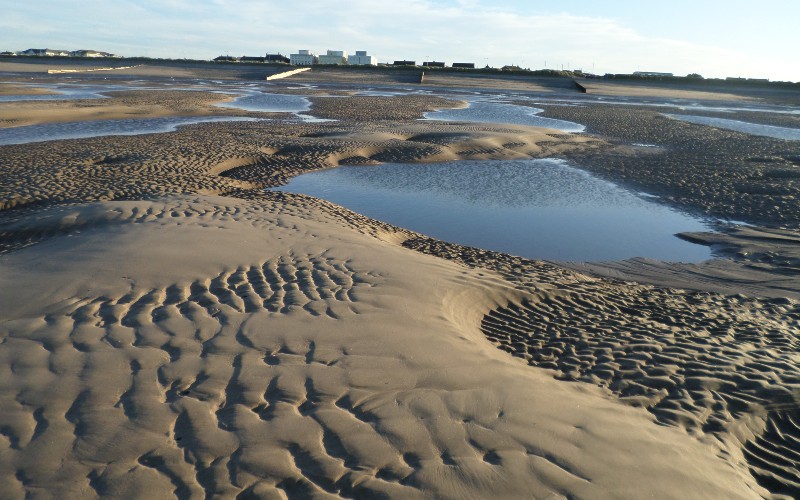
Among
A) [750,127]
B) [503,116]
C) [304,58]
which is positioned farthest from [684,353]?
[304,58]

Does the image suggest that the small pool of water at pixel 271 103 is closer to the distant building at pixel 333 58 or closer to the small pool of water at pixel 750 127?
the small pool of water at pixel 750 127

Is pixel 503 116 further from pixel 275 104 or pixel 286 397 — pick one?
pixel 286 397

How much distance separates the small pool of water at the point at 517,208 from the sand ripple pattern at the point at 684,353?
2.79 meters

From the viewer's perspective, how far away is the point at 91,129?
2256 centimetres

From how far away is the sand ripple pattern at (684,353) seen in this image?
4.74 meters

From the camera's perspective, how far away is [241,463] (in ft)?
11.7

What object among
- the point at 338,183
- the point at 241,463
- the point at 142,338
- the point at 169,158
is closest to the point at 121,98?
the point at 169,158

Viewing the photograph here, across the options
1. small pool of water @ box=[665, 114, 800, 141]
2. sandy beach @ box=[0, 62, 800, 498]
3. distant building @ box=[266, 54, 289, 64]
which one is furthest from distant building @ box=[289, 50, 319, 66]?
sandy beach @ box=[0, 62, 800, 498]

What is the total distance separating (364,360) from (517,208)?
30.6 ft

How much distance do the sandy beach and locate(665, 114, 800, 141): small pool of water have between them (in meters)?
17.8

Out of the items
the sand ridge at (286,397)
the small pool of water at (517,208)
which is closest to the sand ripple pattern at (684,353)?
the sand ridge at (286,397)

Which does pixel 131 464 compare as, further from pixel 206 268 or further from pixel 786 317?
pixel 786 317

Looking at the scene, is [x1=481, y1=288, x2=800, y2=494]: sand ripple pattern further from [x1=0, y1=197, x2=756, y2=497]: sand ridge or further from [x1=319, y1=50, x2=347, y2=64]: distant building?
[x1=319, y1=50, x2=347, y2=64]: distant building

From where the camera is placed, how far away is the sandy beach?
361 centimetres
